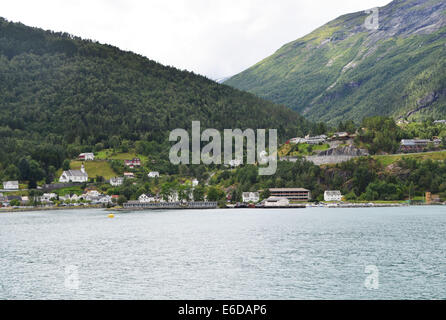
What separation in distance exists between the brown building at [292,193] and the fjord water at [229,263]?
93.4 meters

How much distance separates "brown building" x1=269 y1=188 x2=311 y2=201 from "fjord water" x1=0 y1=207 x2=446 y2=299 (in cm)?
9336

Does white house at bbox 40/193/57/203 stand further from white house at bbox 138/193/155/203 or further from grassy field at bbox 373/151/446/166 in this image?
grassy field at bbox 373/151/446/166

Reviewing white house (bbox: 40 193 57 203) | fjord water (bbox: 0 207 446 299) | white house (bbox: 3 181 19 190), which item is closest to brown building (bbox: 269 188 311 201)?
white house (bbox: 40 193 57 203)

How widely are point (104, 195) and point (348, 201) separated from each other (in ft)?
284

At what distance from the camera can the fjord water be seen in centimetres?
4194

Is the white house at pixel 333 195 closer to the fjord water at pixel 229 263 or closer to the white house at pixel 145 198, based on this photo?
the white house at pixel 145 198

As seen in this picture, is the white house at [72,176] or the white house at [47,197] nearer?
the white house at [47,197]

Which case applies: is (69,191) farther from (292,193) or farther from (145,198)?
(292,193)

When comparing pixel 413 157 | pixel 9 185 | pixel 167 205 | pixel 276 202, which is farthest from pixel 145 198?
pixel 413 157

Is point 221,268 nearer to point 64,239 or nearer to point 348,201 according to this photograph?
point 64,239

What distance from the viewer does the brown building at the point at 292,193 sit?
183 metres

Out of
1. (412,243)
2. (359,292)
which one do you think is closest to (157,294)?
(359,292)

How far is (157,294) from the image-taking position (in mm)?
41250

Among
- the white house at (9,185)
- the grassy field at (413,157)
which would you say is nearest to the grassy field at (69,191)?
the white house at (9,185)
